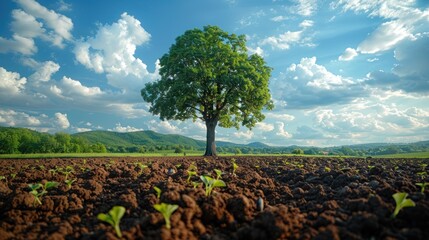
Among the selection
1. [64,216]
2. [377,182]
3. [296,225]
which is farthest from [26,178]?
[377,182]

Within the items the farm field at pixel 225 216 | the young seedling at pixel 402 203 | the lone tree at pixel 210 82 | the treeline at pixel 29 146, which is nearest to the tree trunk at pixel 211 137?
the lone tree at pixel 210 82

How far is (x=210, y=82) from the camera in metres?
32.0

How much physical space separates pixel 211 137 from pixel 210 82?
6281 millimetres

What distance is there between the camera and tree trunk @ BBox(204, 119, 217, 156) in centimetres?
3212

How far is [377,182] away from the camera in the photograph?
673cm

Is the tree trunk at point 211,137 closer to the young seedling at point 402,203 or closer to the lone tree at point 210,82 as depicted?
the lone tree at point 210,82

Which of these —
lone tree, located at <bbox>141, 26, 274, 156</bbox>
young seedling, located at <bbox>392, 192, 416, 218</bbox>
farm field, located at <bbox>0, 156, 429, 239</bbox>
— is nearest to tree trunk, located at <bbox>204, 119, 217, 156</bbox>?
lone tree, located at <bbox>141, 26, 274, 156</bbox>

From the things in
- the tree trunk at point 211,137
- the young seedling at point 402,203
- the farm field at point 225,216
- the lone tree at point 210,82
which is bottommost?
the farm field at point 225,216

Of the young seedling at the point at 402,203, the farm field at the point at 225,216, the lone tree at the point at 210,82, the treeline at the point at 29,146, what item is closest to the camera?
the farm field at the point at 225,216

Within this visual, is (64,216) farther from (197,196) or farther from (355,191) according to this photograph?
Answer: (355,191)

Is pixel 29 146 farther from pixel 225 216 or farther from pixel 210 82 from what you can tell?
pixel 225 216

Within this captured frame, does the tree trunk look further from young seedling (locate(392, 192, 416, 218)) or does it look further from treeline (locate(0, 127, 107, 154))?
treeline (locate(0, 127, 107, 154))

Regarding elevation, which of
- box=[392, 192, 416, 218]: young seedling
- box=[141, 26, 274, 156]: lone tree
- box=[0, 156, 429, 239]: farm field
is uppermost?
box=[141, 26, 274, 156]: lone tree

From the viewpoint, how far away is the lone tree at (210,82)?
2986cm
